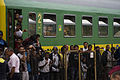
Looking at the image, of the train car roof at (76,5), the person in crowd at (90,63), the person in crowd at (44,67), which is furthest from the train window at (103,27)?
the person in crowd at (44,67)

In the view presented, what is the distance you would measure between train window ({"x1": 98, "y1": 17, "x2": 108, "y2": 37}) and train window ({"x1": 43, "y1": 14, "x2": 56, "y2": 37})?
3298 mm

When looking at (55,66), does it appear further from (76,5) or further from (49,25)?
(76,5)

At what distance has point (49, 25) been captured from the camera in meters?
13.2

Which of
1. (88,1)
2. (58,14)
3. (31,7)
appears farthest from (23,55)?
(88,1)

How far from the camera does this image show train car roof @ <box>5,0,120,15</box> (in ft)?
40.7

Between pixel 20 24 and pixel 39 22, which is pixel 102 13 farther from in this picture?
pixel 20 24

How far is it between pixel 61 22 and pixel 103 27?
3.25 m

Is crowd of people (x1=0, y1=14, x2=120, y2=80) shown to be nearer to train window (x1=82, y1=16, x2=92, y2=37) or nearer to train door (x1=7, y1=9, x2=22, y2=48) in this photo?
train door (x1=7, y1=9, x2=22, y2=48)

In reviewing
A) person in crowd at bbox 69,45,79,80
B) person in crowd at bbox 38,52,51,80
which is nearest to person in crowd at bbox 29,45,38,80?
person in crowd at bbox 38,52,51,80

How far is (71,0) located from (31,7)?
8.43ft

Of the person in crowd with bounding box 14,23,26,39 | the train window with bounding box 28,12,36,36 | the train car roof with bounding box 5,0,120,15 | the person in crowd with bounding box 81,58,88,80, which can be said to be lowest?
the person in crowd with bounding box 81,58,88,80

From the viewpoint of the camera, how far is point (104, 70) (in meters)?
12.2

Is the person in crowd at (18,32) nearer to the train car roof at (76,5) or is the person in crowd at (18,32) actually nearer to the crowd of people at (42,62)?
the crowd of people at (42,62)

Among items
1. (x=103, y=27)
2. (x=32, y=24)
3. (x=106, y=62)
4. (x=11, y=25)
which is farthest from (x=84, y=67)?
(x=103, y=27)
